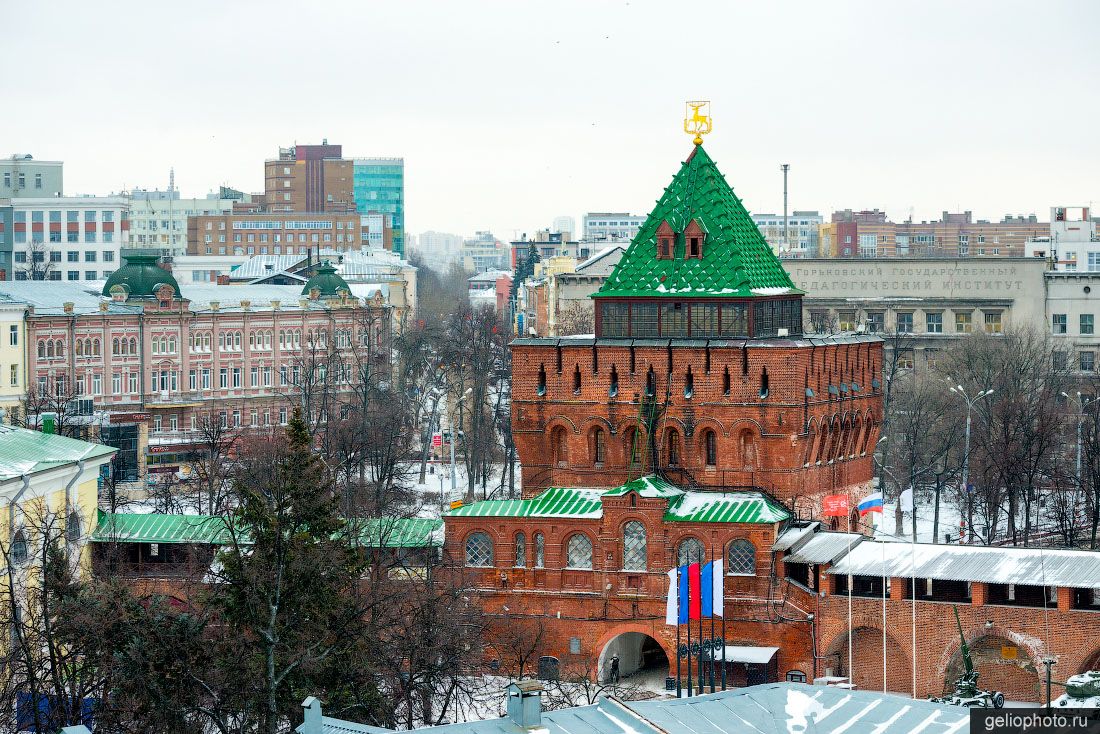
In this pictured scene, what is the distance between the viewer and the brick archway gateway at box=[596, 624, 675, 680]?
5494 cm

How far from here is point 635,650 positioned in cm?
5656

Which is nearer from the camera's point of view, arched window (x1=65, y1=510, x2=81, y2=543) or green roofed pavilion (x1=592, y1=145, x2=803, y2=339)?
arched window (x1=65, y1=510, x2=81, y2=543)

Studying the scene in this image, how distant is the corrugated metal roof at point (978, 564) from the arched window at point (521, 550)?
25.9ft

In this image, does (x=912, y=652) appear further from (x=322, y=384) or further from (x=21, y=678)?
(x=322, y=384)

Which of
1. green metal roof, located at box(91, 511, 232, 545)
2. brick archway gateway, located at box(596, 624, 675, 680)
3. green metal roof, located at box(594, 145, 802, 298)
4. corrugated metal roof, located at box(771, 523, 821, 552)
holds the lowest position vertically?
brick archway gateway, located at box(596, 624, 675, 680)

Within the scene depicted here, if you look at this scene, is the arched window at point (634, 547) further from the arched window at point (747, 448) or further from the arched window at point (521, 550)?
the arched window at point (747, 448)

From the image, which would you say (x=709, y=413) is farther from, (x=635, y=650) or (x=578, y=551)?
(x=635, y=650)

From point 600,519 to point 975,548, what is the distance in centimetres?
917

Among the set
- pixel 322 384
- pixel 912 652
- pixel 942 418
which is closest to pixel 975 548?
pixel 912 652

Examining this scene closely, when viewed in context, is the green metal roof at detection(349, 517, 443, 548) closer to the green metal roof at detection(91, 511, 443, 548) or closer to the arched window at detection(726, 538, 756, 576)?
the green metal roof at detection(91, 511, 443, 548)

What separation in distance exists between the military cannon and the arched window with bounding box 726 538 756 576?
5370 mm

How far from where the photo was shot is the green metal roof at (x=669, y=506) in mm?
54719

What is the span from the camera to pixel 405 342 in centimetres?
11575

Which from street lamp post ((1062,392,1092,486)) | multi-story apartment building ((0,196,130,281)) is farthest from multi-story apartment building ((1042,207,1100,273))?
multi-story apartment building ((0,196,130,281))
